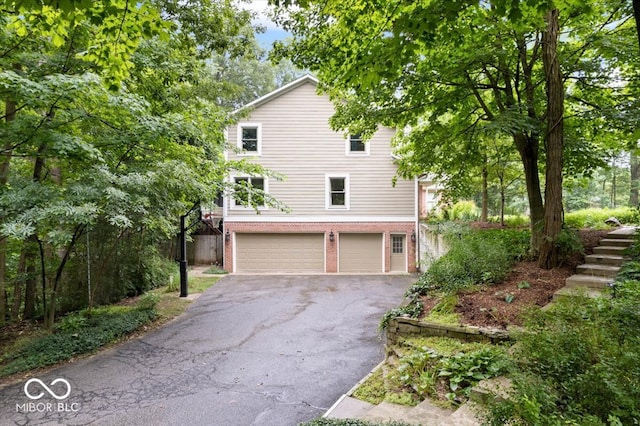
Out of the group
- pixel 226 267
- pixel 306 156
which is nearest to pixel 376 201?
pixel 306 156

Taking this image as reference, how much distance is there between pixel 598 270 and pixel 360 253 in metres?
10.1

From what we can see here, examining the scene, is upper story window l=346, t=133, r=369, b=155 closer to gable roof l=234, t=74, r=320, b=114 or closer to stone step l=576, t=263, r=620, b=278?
gable roof l=234, t=74, r=320, b=114

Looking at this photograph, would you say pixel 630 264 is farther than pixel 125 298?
No

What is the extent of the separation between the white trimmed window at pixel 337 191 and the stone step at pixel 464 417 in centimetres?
1205

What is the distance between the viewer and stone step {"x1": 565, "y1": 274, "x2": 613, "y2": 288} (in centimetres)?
471

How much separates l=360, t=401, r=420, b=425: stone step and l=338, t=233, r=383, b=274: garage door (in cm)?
1137

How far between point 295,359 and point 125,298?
6.99 metres

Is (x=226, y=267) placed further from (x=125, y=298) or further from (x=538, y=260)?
(x=538, y=260)

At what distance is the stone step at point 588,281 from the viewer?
4.71m

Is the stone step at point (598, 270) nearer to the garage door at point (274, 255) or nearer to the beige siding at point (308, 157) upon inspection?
the beige siding at point (308, 157)

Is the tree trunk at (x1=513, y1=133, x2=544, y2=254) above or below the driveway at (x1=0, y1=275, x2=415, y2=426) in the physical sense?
above

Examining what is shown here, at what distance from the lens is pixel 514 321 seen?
13.4 feet
